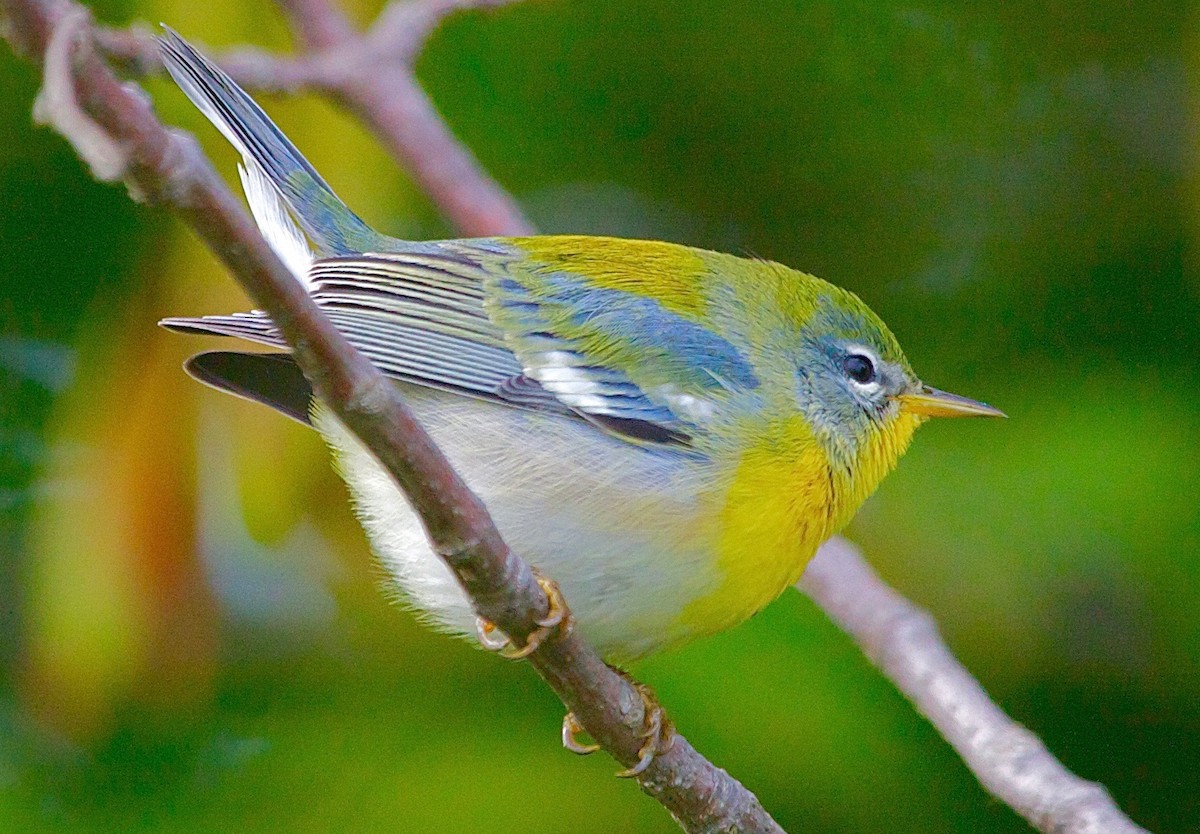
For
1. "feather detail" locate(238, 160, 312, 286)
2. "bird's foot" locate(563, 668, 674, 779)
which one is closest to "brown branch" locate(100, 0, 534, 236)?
"feather detail" locate(238, 160, 312, 286)

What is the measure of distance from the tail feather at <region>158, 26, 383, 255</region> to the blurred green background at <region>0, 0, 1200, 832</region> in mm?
460

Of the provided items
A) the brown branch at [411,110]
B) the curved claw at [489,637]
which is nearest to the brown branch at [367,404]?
the curved claw at [489,637]

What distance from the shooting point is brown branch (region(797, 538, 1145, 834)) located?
2.21m

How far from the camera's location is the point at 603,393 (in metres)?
2.77

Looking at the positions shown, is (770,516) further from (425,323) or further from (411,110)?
(411,110)

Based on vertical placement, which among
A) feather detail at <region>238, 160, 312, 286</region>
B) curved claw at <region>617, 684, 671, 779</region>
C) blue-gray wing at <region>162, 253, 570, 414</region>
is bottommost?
curved claw at <region>617, 684, 671, 779</region>

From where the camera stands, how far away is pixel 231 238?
1218 millimetres

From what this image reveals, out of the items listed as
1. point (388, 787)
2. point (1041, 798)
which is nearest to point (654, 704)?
point (1041, 798)

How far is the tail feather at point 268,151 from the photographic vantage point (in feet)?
9.19

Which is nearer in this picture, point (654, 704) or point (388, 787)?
point (654, 704)

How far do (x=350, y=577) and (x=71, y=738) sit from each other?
778 mm

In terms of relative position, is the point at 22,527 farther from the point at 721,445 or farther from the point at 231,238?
the point at 231,238

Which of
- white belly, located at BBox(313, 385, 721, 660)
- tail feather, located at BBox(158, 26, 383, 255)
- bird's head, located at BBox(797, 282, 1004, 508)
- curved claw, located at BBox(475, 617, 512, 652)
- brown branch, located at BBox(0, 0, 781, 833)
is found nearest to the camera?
brown branch, located at BBox(0, 0, 781, 833)

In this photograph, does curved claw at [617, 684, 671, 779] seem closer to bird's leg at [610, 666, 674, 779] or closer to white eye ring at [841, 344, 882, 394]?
bird's leg at [610, 666, 674, 779]
